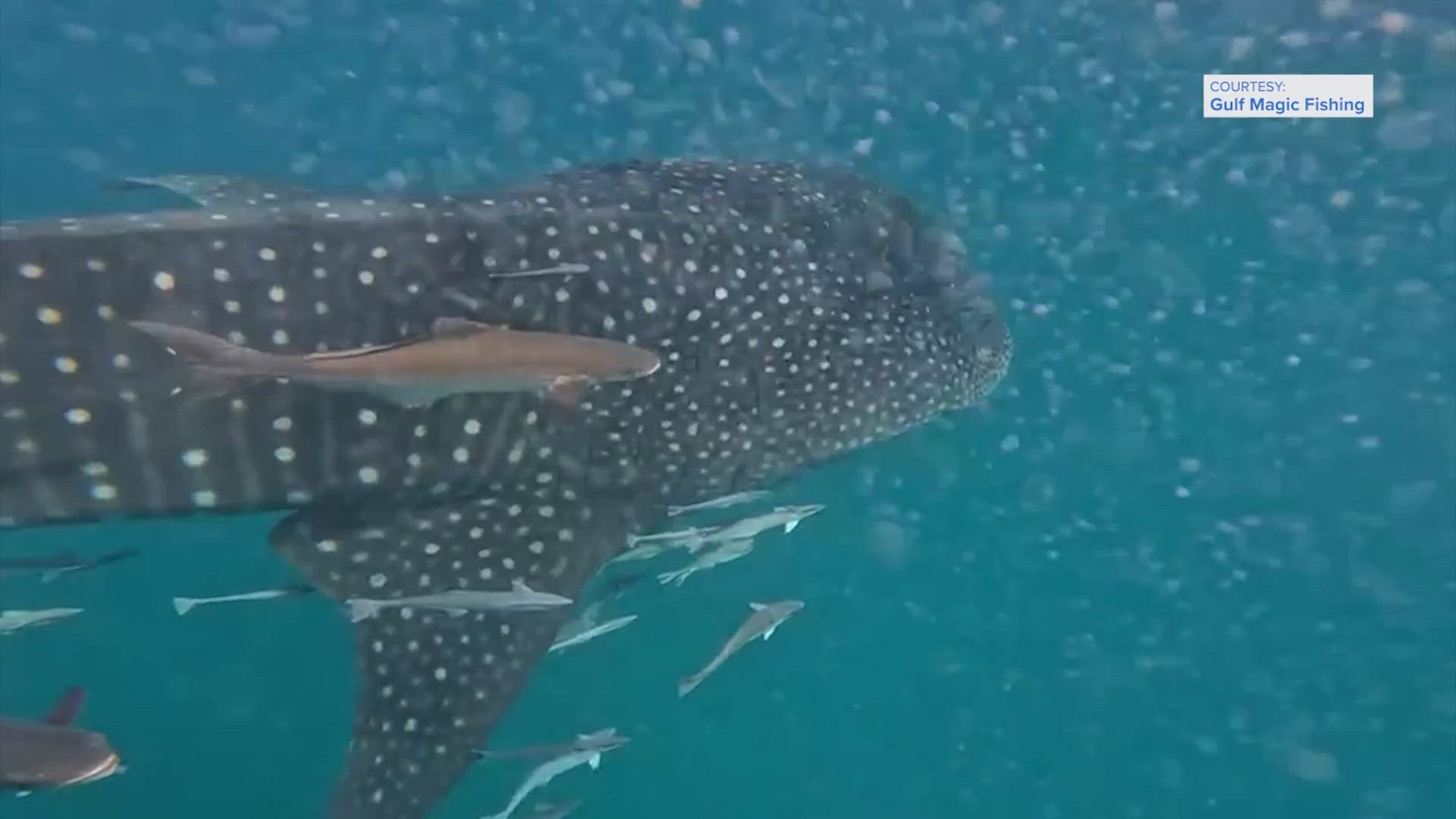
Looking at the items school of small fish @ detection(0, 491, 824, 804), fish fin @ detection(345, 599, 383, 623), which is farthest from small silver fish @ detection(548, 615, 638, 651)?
fish fin @ detection(345, 599, 383, 623)

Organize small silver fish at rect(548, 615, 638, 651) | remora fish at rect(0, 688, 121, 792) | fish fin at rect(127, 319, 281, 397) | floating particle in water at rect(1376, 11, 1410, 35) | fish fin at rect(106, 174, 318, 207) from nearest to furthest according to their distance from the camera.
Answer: remora fish at rect(0, 688, 121, 792) < fish fin at rect(127, 319, 281, 397) < fish fin at rect(106, 174, 318, 207) < small silver fish at rect(548, 615, 638, 651) < floating particle in water at rect(1376, 11, 1410, 35)

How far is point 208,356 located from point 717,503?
1296 millimetres

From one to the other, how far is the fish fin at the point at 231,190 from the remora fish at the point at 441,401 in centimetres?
6

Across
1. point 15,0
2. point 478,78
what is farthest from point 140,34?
point 478,78

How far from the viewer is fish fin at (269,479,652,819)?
8.65ft

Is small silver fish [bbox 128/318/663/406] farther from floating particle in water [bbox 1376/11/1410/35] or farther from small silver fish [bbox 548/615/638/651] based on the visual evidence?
floating particle in water [bbox 1376/11/1410/35]

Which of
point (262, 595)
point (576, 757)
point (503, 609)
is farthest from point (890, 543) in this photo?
point (262, 595)

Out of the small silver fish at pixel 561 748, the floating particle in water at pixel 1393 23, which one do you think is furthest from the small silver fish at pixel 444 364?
the floating particle in water at pixel 1393 23

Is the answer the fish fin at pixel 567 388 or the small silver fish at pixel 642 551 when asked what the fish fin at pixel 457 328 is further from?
the small silver fish at pixel 642 551

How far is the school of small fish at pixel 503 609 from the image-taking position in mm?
2002

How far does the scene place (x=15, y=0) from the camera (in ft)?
12.8

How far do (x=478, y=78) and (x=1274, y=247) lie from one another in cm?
306

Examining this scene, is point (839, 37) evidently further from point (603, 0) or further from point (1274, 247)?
point (1274, 247)

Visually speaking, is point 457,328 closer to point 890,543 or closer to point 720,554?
point 720,554
